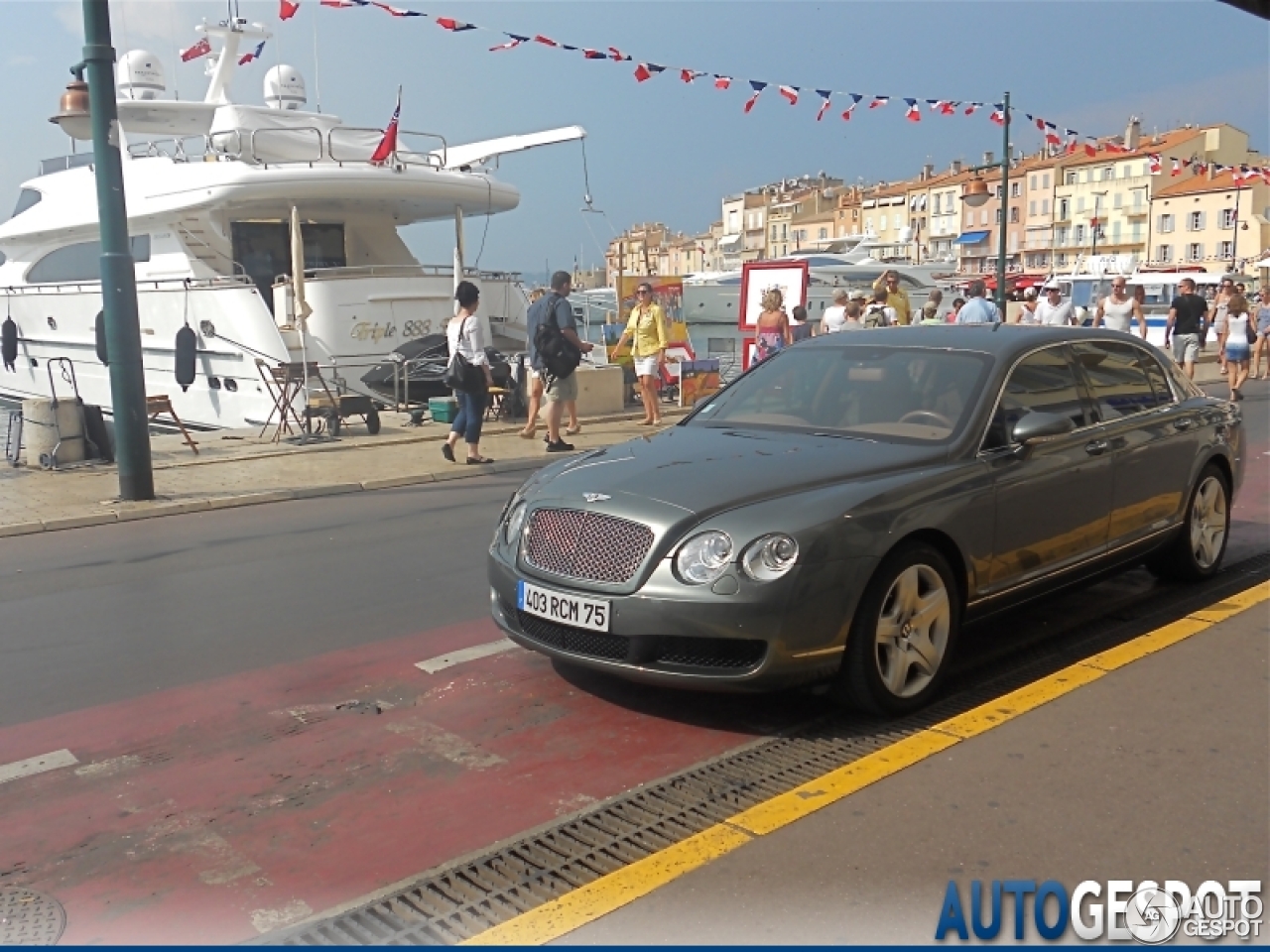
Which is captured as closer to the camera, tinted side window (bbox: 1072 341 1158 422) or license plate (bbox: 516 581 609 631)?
license plate (bbox: 516 581 609 631)

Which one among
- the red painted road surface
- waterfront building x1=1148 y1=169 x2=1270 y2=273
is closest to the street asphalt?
the red painted road surface

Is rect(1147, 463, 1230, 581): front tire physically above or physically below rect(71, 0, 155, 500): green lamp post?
below

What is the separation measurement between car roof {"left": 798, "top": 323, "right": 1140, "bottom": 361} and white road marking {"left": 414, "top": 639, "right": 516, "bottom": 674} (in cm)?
219

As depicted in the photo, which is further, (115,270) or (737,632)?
(115,270)

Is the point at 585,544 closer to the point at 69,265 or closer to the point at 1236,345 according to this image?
the point at 1236,345

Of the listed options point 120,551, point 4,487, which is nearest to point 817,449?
point 120,551

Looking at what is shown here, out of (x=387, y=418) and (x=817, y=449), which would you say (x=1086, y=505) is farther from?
(x=387, y=418)

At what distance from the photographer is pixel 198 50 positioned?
24031mm

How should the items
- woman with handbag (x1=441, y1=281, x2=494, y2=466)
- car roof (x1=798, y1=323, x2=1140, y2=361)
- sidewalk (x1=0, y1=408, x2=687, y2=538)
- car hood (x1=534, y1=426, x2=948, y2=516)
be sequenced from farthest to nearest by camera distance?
woman with handbag (x1=441, y1=281, x2=494, y2=466), sidewalk (x1=0, y1=408, x2=687, y2=538), car roof (x1=798, y1=323, x2=1140, y2=361), car hood (x1=534, y1=426, x2=948, y2=516)

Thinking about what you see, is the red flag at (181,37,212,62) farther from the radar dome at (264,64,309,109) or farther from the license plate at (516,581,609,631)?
the license plate at (516,581,609,631)

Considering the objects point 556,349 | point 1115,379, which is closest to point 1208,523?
point 1115,379

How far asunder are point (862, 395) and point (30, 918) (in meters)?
3.87

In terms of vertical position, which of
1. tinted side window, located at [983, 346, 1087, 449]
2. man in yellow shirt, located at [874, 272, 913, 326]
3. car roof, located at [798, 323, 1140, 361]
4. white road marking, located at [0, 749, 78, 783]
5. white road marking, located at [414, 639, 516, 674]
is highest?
man in yellow shirt, located at [874, 272, 913, 326]

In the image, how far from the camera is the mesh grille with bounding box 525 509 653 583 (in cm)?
437
